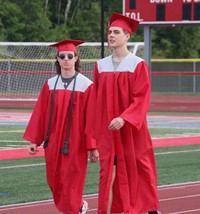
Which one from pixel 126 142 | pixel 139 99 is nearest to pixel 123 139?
pixel 126 142

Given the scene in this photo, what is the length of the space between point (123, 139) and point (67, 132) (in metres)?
0.71

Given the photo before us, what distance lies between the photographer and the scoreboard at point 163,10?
29688mm

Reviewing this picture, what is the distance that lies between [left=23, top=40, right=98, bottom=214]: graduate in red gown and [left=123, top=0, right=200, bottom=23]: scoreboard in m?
20.7

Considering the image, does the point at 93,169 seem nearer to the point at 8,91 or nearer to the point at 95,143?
the point at 95,143

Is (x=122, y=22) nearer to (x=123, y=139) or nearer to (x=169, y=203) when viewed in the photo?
(x=123, y=139)

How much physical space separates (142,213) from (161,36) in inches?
1925

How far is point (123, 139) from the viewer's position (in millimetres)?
8539

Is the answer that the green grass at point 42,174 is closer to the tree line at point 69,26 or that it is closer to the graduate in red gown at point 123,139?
the graduate in red gown at point 123,139

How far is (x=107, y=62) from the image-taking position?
344 inches

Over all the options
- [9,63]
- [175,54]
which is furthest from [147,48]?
[175,54]

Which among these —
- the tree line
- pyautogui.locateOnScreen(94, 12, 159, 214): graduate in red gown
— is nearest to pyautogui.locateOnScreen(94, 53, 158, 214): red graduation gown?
pyautogui.locateOnScreen(94, 12, 159, 214): graduate in red gown

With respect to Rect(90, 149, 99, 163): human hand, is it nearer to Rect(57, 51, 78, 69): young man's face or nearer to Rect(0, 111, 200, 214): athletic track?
Rect(57, 51, 78, 69): young man's face

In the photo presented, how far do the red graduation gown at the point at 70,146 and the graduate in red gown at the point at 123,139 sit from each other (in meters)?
0.38

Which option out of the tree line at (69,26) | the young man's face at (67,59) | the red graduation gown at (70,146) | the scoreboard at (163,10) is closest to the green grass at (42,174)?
the red graduation gown at (70,146)
